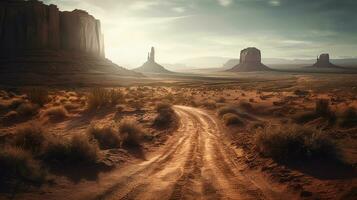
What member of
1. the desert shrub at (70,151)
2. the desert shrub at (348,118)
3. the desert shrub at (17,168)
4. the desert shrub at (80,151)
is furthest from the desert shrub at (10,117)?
the desert shrub at (348,118)

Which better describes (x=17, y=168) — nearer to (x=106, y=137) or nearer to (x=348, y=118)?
(x=106, y=137)

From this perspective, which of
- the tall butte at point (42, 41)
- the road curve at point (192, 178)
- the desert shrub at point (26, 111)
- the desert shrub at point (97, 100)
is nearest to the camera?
the road curve at point (192, 178)

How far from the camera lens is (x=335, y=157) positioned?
9578 mm

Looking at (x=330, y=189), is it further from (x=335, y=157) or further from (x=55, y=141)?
(x=55, y=141)

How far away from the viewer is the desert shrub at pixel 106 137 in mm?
12680

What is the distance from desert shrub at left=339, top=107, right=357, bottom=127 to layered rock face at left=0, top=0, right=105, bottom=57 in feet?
293

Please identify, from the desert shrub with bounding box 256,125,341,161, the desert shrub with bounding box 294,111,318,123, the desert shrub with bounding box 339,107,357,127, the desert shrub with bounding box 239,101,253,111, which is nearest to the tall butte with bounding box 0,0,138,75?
the desert shrub with bounding box 239,101,253,111

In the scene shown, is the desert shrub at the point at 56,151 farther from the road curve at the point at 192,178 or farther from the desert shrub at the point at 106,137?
the desert shrub at the point at 106,137

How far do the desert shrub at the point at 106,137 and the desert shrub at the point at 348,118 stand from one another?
11.4 metres

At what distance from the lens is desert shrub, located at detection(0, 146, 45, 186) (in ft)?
23.9

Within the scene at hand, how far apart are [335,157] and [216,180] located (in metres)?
3.84

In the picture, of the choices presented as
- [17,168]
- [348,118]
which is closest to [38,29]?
[348,118]

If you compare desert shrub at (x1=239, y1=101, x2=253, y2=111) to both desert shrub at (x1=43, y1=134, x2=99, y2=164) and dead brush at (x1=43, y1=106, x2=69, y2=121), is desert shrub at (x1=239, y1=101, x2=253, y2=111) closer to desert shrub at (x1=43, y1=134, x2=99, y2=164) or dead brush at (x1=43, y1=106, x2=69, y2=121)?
dead brush at (x1=43, y1=106, x2=69, y2=121)

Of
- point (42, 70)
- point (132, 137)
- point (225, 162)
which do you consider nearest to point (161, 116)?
point (132, 137)
